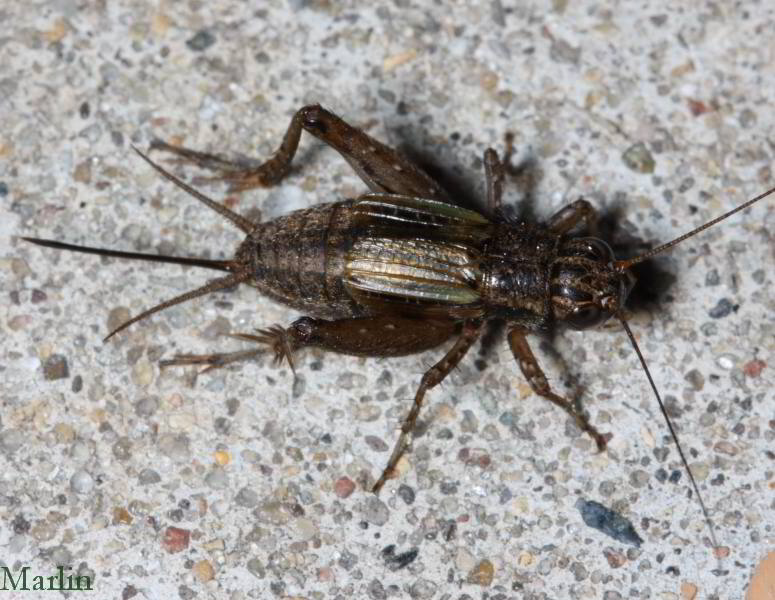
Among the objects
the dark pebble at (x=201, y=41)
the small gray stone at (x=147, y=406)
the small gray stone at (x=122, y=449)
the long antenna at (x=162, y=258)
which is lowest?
the small gray stone at (x=122, y=449)

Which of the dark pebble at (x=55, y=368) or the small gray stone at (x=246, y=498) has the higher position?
the dark pebble at (x=55, y=368)

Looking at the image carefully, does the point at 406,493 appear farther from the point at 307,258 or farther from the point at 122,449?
the point at 122,449

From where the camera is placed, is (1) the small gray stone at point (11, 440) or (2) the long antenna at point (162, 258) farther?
(1) the small gray stone at point (11, 440)

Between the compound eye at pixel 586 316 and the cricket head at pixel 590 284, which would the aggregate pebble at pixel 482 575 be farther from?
the compound eye at pixel 586 316

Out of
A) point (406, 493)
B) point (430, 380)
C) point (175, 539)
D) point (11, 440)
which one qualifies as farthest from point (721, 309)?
point (11, 440)

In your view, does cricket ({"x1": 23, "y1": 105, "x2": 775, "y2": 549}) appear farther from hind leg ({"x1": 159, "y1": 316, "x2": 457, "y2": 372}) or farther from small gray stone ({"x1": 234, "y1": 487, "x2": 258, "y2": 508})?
small gray stone ({"x1": 234, "y1": 487, "x2": 258, "y2": 508})

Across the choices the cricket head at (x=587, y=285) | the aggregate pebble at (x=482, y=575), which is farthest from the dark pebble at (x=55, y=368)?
the cricket head at (x=587, y=285)
